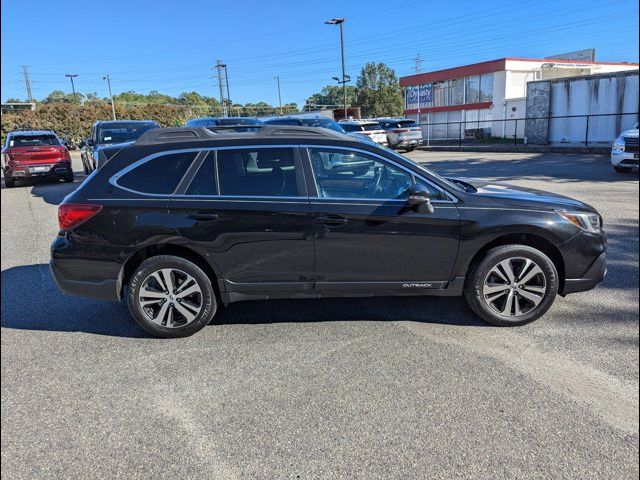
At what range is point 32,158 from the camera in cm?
1528

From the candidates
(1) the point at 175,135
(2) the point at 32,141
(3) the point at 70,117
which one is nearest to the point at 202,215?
(1) the point at 175,135

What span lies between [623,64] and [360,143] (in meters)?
42.0

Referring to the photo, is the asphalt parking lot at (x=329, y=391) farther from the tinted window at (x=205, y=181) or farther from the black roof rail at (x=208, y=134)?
the black roof rail at (x=208, y=134)

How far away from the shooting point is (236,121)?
51.8ft

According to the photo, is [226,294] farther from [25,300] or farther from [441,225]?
[25,300]

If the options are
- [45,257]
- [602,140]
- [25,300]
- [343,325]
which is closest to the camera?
[343,325]

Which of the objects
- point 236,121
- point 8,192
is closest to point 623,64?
point 236,121

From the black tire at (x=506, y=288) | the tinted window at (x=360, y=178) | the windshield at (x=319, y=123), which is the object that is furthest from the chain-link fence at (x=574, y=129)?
the tinted window at (x=360, y=178)

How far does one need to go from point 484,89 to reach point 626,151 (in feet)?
79.9

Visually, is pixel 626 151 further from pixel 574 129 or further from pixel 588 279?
pixel 574 129

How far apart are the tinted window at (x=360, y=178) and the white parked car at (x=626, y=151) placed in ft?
37.6

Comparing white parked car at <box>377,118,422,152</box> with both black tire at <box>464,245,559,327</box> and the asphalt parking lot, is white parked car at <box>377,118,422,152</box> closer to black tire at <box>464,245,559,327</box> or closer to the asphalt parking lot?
the asphalt parking lot

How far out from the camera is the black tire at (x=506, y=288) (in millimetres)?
4078

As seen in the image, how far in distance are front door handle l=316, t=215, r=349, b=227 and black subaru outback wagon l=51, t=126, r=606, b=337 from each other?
1 centimetres
